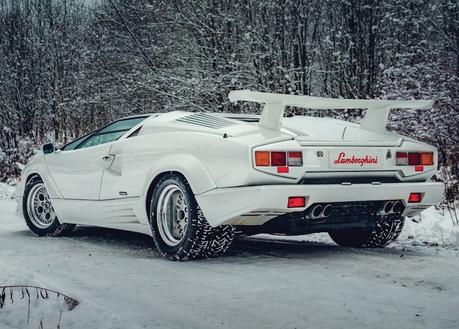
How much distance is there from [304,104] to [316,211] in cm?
82

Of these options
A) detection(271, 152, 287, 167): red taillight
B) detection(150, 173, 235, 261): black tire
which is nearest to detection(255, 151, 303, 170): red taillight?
detection(271, 152, 287, 167): red taillight

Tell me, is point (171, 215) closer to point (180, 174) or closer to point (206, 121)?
point (180, 174)

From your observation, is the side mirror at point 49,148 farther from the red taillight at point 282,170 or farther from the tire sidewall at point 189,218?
the red taillight at point 282,170

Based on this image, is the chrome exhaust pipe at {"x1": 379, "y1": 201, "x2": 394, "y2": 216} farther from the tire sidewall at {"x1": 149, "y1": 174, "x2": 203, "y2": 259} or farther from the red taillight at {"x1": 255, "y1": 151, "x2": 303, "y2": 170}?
the tire sidewall at {"x1": 149, "y1": 174, "x2": 203, "y2": 259}

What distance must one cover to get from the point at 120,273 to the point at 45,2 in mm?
24126

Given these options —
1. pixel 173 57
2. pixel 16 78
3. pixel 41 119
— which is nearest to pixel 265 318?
pixel 173 57

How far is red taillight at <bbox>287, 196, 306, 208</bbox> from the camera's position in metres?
4.05

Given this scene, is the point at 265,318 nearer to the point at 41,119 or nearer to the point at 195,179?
the point at 195,179

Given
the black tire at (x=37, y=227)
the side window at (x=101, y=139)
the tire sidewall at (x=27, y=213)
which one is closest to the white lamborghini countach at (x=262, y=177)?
the side window at (x=101, y=139)

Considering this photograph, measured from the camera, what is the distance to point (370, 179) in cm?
443

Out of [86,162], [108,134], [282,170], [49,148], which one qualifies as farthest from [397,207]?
[49,148]

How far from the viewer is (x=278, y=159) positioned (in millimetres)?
4094

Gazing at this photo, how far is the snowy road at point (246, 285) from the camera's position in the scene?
2760 mm

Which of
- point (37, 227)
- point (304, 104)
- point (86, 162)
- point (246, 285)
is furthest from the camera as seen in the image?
point (37, 227)
